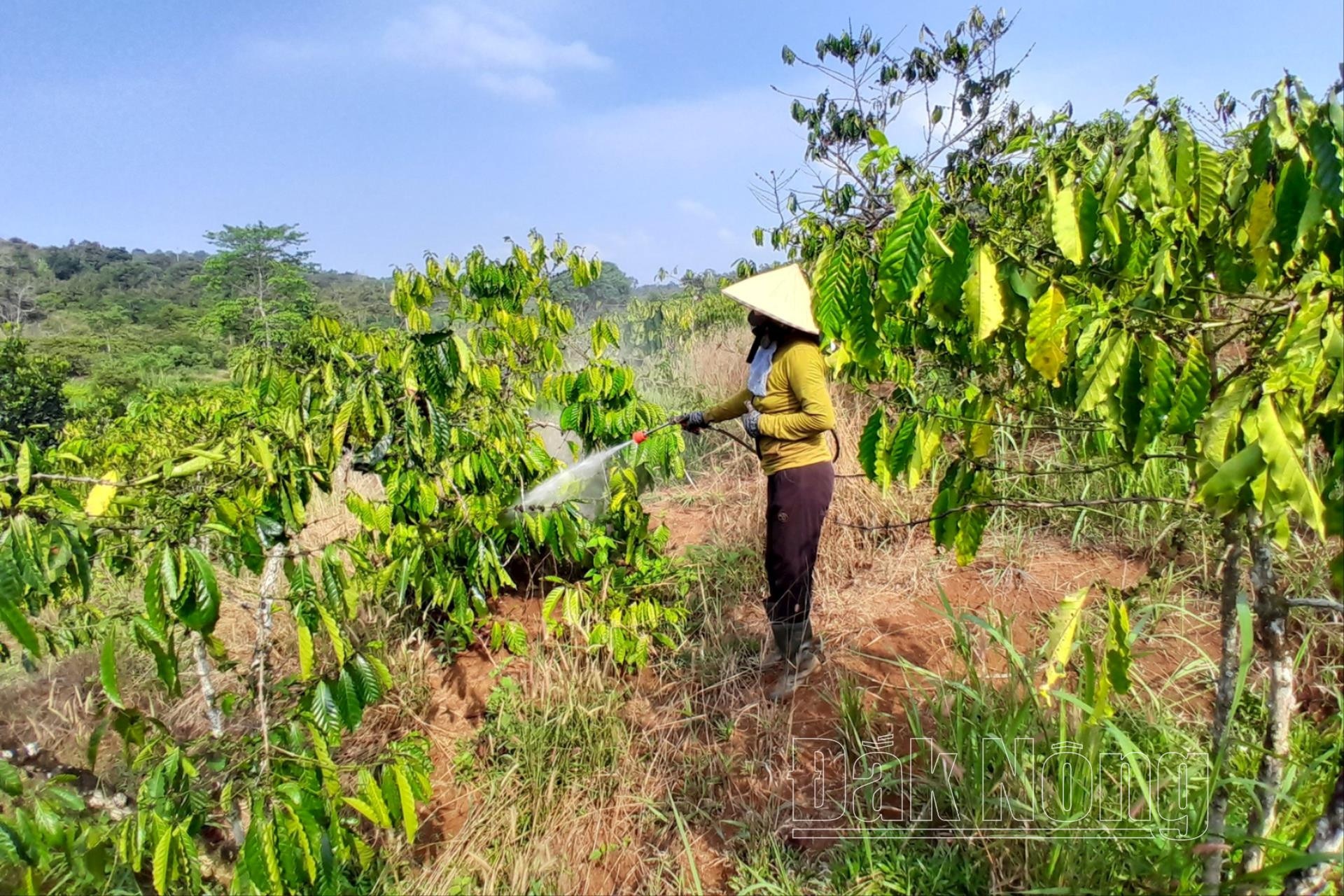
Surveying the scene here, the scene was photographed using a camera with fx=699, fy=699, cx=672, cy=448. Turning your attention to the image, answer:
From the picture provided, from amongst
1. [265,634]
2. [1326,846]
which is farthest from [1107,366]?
[265,634]

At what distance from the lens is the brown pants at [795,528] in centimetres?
254

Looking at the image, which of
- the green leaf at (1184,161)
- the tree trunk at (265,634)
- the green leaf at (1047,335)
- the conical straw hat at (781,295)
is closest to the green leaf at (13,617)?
the tree trunk at (265,634)

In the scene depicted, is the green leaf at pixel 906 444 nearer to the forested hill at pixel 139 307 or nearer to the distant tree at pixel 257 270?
the forested hill at pixel 139 307

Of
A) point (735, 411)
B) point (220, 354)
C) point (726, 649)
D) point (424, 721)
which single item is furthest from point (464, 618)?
point (220, 354)

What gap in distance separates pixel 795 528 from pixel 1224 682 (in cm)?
143

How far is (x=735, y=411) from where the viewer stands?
2.98 m

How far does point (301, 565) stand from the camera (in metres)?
1.45

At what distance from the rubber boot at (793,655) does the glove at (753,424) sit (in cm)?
73

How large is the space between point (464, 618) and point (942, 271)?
226 centimetres

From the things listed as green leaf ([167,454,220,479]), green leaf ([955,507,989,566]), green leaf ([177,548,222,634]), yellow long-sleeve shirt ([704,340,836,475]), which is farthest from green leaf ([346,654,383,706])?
yellow long-sleeve shirt ([704,340,836,475])

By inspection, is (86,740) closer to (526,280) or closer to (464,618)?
(464,618)

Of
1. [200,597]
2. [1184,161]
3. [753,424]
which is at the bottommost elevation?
[200,597]

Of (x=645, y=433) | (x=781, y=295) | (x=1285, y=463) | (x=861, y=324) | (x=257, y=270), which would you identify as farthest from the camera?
(x=257, y=270)

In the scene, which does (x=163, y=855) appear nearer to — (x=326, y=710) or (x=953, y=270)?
(x=326, y=710)
